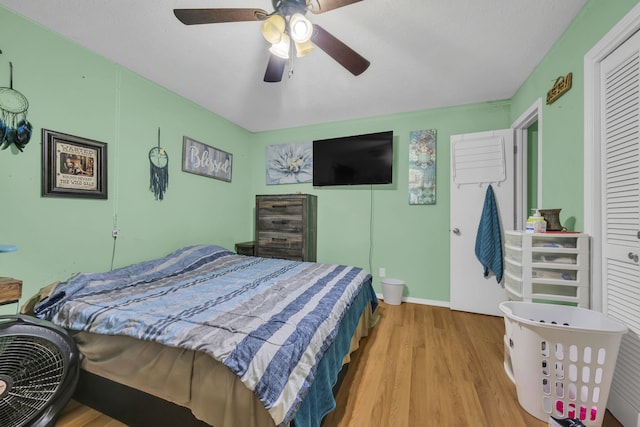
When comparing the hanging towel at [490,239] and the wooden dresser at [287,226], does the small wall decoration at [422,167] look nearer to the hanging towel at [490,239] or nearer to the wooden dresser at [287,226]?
the hanging towel at [490,239]

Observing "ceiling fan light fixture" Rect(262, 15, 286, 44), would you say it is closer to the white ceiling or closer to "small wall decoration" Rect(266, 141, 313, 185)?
the white ceiling

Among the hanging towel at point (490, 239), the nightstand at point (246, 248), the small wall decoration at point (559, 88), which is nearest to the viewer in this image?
the small wall decoration at point (559, 88)

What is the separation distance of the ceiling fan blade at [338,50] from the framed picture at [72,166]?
1975 mm

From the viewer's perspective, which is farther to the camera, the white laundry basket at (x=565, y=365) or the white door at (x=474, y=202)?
the white door at (x=474, y=202)

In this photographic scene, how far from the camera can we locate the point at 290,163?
368 centimetres

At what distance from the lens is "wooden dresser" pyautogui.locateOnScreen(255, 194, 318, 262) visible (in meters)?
3.24

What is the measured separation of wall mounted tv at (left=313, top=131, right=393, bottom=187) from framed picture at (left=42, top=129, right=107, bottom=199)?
7.62 ft

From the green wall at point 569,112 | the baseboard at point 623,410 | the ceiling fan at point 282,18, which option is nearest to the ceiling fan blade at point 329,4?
the ceiling fan at point 282,18

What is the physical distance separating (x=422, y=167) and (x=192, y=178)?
283cm

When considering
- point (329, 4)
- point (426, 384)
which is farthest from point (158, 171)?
point (426, 384)

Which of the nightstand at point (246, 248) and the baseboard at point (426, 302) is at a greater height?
the nightstand at point (246, 248)

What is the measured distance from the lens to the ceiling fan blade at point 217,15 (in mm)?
1241

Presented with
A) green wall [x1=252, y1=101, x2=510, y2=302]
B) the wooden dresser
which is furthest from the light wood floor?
the wooden dresser

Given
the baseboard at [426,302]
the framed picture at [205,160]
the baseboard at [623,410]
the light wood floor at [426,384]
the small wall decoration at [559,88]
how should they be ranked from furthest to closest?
1. the baseboard at [426,302]
2. the framed picture at [205,160]
3. the small wall decoration at [559,88]
4. the light wood floor at [426,384]
5. the baseboard at [623,410]
